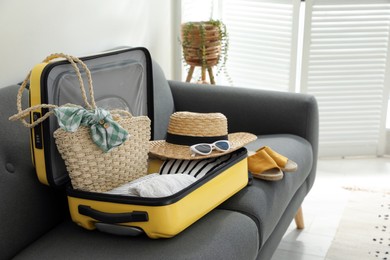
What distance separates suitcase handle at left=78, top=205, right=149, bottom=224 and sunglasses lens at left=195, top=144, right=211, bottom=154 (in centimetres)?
38

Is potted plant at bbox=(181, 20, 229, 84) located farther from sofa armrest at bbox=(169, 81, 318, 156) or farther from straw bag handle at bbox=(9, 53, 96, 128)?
straw bag handle at bbox=(9, 53, 96, 128)

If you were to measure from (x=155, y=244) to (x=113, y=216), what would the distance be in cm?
13

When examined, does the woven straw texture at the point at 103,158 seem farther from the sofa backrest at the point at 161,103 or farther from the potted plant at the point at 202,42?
the potted plant at the point at 202,42

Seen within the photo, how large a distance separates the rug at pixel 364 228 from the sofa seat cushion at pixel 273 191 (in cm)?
34

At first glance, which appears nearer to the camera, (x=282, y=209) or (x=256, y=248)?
(x=256, y=248)

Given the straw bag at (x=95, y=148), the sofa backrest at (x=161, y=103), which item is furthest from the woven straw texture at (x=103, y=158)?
the sofa backrest at (x=161, y=103)

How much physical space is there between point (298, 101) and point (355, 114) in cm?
107

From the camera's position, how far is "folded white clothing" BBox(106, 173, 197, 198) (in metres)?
1.58

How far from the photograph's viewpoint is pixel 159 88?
248 centimetres

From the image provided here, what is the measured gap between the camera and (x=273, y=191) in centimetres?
200

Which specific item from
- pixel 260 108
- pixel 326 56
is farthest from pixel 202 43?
pixel 326 56

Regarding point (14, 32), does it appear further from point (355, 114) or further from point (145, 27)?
point (355, 114)

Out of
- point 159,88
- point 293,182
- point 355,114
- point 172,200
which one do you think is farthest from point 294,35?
point 172,200

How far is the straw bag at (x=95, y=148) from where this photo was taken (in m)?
1.57
